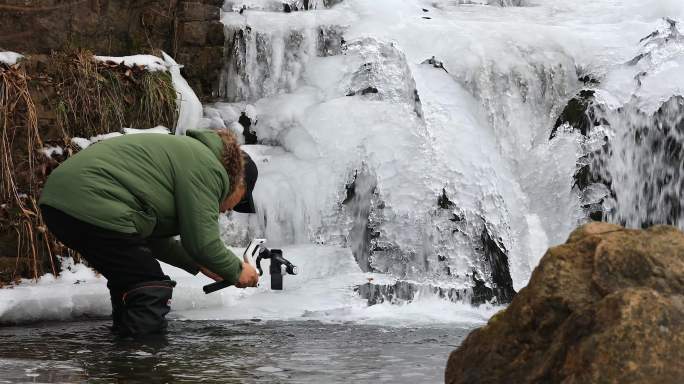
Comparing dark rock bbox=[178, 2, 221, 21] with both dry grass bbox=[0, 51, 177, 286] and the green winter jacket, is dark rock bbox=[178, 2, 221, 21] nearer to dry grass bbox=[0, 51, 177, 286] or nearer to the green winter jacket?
dry grass bbox=[0, 51, 177, 286]

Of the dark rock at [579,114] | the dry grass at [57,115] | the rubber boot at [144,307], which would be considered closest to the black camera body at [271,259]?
the rubber boot at [144,307]

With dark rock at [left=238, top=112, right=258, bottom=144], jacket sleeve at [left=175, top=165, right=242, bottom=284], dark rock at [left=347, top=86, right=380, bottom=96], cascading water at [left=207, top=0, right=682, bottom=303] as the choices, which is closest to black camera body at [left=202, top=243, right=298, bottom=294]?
jacket sleeve at [left=175, top=165, right=242, bottom=284]

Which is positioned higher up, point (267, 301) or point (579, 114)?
point (579, 114)

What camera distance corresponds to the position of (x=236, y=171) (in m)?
4.58

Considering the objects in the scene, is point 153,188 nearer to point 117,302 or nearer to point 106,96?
point 117,302

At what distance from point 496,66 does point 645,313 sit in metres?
7.07

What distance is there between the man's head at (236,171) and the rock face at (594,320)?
72.9 inches

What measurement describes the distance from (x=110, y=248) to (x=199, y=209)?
0.51 m

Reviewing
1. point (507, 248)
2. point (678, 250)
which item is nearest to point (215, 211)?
point (678, 250)

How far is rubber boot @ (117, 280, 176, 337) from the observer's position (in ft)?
15.3

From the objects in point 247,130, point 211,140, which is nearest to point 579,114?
point 247,130

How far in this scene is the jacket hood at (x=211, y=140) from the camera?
4.56 m

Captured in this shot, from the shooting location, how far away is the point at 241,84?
936 cm

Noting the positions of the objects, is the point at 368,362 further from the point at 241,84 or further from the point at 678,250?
the point at 241,84
